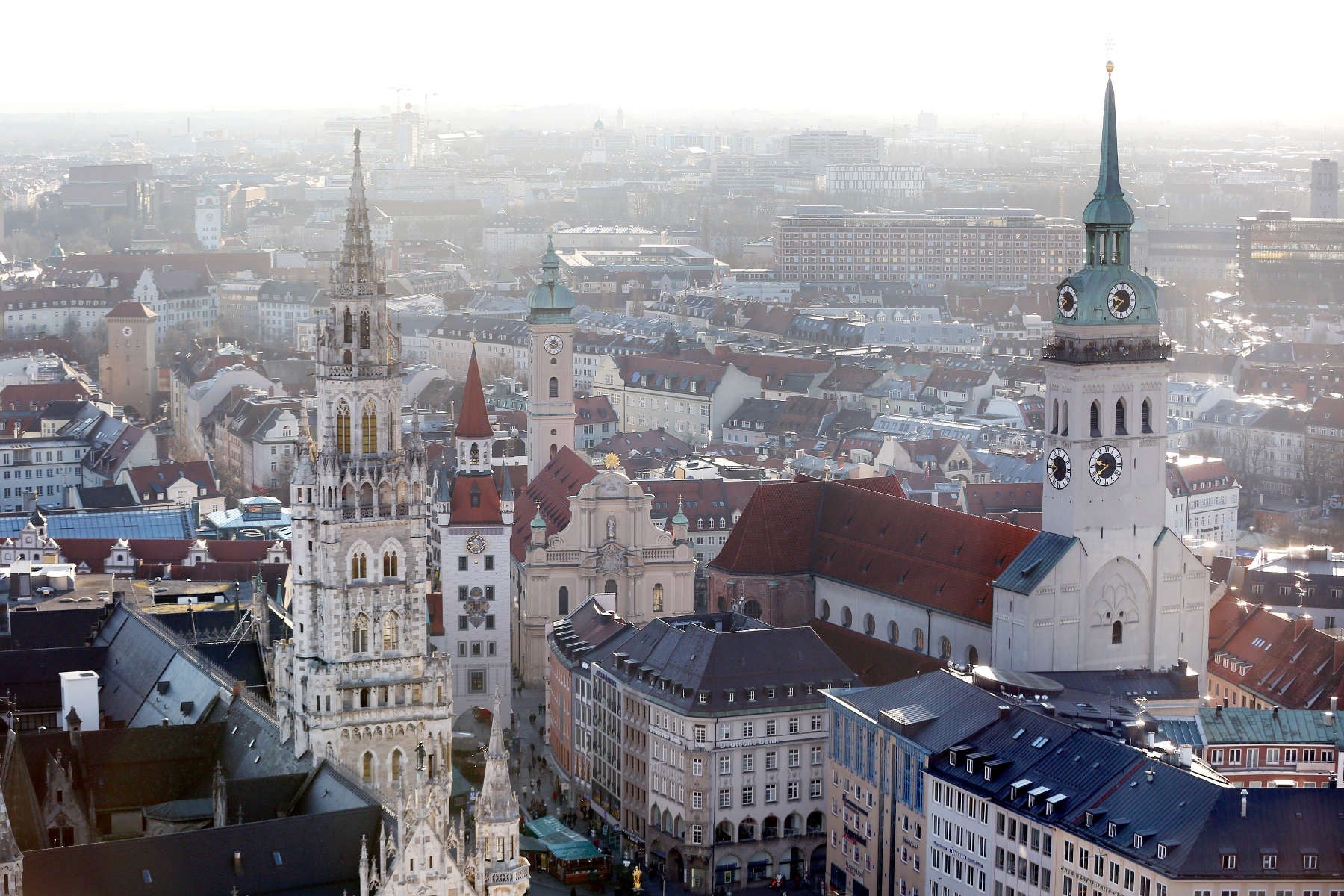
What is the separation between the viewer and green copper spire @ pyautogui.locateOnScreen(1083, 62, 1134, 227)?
4183 inches

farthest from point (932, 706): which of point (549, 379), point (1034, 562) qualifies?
point (549, 379)

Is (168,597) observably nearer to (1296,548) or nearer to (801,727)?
(801,727)

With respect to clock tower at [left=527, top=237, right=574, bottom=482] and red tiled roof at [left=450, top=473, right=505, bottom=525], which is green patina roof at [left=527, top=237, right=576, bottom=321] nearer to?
clock tower at [left=527, top=237, right=574, bottom=482]

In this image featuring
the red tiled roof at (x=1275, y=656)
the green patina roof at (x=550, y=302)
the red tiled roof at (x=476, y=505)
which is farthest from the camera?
the green patina roof at (x=550, y=302)

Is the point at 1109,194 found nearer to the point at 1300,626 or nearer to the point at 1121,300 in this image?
the point at 1121,300

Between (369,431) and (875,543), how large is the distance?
36919 millimetres

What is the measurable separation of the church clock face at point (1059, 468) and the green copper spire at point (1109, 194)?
974 cm

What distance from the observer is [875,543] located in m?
119

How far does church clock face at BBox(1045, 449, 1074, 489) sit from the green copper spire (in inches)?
383

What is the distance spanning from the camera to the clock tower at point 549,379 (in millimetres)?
144875

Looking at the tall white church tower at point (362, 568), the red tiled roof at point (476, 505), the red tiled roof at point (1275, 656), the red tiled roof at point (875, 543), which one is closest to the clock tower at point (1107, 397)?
the red tiled roof at point (875, 543)

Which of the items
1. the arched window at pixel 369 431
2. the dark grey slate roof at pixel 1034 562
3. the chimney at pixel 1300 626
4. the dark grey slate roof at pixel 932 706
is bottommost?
the chimney at pixel 1300 626

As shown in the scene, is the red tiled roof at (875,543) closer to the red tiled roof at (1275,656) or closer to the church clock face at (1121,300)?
the church clock face at (1121,300)

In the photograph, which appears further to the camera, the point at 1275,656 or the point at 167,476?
the point at 167,476
